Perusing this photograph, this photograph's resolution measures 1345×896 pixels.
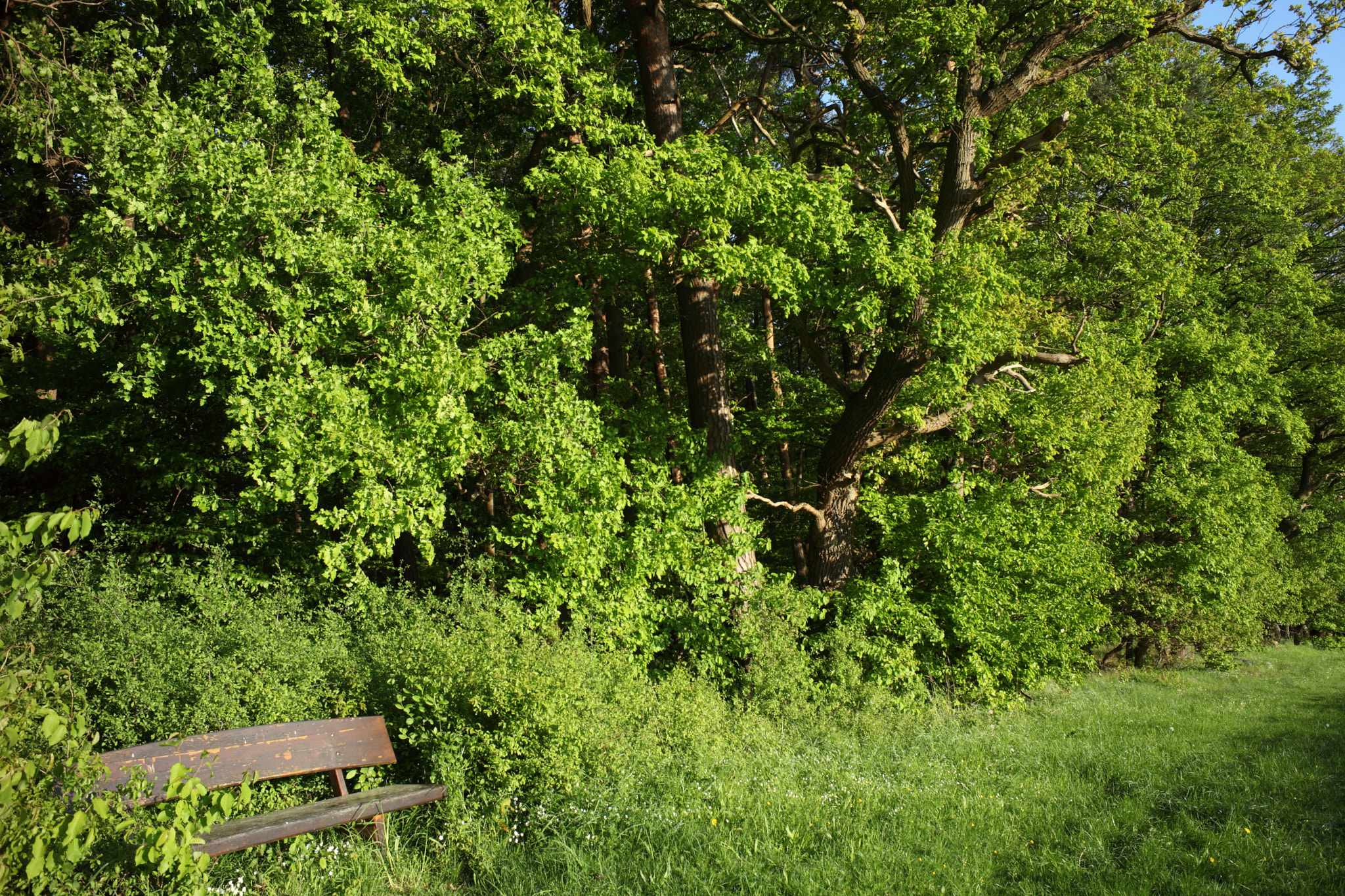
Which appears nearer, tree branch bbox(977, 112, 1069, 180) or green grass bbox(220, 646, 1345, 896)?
green grass bbox(220, 646, 1345, 896)

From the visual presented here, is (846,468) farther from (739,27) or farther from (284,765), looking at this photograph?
(284,765)

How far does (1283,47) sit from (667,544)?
1045cm

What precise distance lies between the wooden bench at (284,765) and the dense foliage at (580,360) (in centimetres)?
46

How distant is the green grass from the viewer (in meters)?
4.59

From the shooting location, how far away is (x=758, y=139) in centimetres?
1380

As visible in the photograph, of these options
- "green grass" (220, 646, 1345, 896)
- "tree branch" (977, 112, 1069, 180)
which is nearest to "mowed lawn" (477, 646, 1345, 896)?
"green grass" (220, 646, 1345, 896)

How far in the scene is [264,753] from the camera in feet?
17.2

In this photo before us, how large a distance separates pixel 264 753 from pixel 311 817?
624 millimetres

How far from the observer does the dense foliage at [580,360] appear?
A: 22.3 feet

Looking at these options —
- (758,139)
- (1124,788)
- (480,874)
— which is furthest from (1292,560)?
(480,874)

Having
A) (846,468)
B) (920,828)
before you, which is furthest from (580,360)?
(920,828)

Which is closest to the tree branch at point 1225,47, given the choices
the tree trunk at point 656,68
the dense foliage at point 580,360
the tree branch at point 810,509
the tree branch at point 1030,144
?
the dense foliage at point 580,360

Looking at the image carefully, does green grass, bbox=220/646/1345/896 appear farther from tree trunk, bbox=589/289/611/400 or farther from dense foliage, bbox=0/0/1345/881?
tree trunk, bbox=589/289/611/400

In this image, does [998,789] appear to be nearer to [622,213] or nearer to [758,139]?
[622,213]
